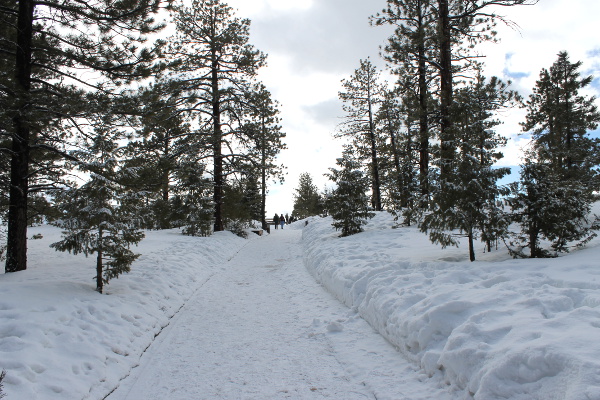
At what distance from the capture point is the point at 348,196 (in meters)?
13.3

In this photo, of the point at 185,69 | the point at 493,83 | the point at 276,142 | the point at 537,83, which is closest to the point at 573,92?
the point at 537,83

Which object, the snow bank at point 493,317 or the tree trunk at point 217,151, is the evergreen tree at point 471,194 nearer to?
the snow bank at point 493,317

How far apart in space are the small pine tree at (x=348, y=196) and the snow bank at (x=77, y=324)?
22.2 feet

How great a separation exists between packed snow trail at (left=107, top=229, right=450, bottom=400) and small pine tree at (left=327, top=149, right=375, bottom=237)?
6.75 metres

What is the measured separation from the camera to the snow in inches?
122

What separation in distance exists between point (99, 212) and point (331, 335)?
14.7 ft

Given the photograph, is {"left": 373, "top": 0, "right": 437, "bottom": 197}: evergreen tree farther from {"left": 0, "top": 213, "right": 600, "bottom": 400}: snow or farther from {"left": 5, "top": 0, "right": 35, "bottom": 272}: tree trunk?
{"left": 5, "top": 0, "right": 35, "bottom": 272}: tree trunk

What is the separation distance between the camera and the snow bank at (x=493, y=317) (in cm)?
269

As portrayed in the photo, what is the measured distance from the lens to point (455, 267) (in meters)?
6.07

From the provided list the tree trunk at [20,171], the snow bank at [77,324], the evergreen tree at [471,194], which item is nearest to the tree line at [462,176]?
the evergreen tree at [471,194]

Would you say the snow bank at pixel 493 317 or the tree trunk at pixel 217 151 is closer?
the snow bank at pixel 493 317

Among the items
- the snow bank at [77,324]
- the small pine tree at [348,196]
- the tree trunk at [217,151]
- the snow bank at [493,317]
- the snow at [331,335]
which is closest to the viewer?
the snow bank at [493,317]

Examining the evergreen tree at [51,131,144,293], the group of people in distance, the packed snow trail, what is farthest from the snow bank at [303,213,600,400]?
the group of people in distance

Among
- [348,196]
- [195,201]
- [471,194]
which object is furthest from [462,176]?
[195,201]
